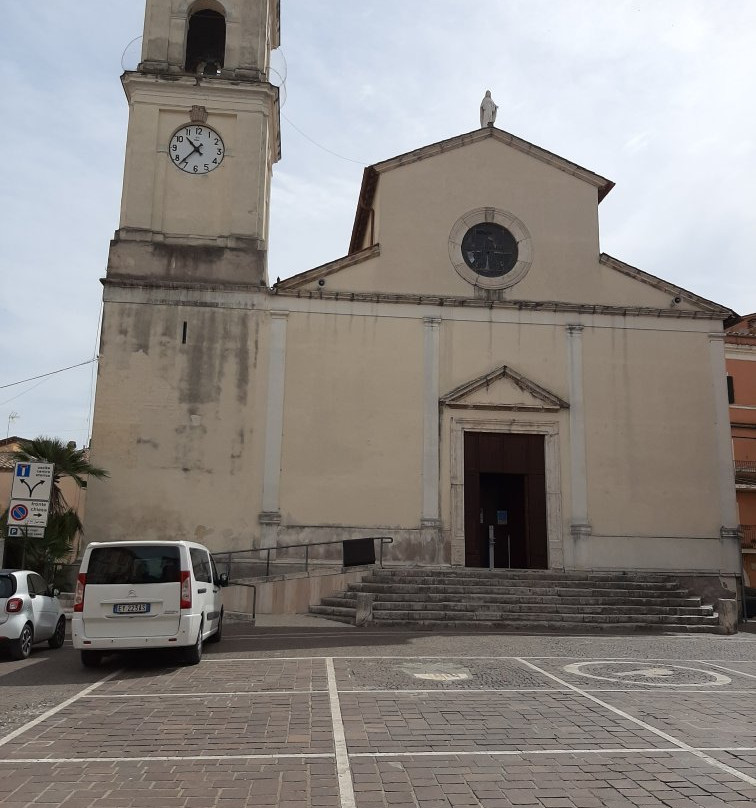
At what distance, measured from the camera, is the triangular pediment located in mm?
21484

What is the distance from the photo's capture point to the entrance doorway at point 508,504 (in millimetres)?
21062

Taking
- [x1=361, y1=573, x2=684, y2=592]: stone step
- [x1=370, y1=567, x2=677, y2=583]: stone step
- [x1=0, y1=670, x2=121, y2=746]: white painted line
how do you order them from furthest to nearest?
[x1=370, y1=567, x2=677, y2=583]: stone step → [x1=361, y1=573, x2=684, y2=592]: stone step → [x1=0, y1=670, x2=121, y2=746]: white painted line

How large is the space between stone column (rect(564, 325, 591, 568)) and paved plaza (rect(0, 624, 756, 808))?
9.32 metres

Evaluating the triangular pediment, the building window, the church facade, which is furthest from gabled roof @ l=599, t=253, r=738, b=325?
the building window

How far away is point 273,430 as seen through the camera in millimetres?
20719

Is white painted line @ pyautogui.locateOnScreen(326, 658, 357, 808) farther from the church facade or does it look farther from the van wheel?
the church facade

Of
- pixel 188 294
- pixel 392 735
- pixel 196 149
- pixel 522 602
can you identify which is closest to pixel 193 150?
pixel 196 149

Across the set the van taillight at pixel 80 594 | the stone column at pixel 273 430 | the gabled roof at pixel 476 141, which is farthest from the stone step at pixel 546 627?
the gabled roof at pixel 476 141

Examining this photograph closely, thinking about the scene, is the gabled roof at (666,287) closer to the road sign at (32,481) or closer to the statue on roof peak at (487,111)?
the statue on roof peak at (487,111)

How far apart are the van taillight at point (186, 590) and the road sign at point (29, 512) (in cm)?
420

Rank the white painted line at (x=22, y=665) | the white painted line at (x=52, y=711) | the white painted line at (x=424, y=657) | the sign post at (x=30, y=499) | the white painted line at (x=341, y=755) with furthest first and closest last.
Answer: the sign post at (x=30, y=499)
the white painted line at (x=424, y=657)
the white painted line at (x=22, y=665)
the white painted line at (x=52, y=711)
the white painted line at (x=341, y=755)

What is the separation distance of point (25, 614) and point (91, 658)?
1568 millimetres

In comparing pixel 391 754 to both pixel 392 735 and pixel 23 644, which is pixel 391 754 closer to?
pixel 392 735

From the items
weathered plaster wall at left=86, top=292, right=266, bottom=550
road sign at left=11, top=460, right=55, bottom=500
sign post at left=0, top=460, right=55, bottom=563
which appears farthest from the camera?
weathered plaster wall at left=86, top=292, right=266, bottom=550
